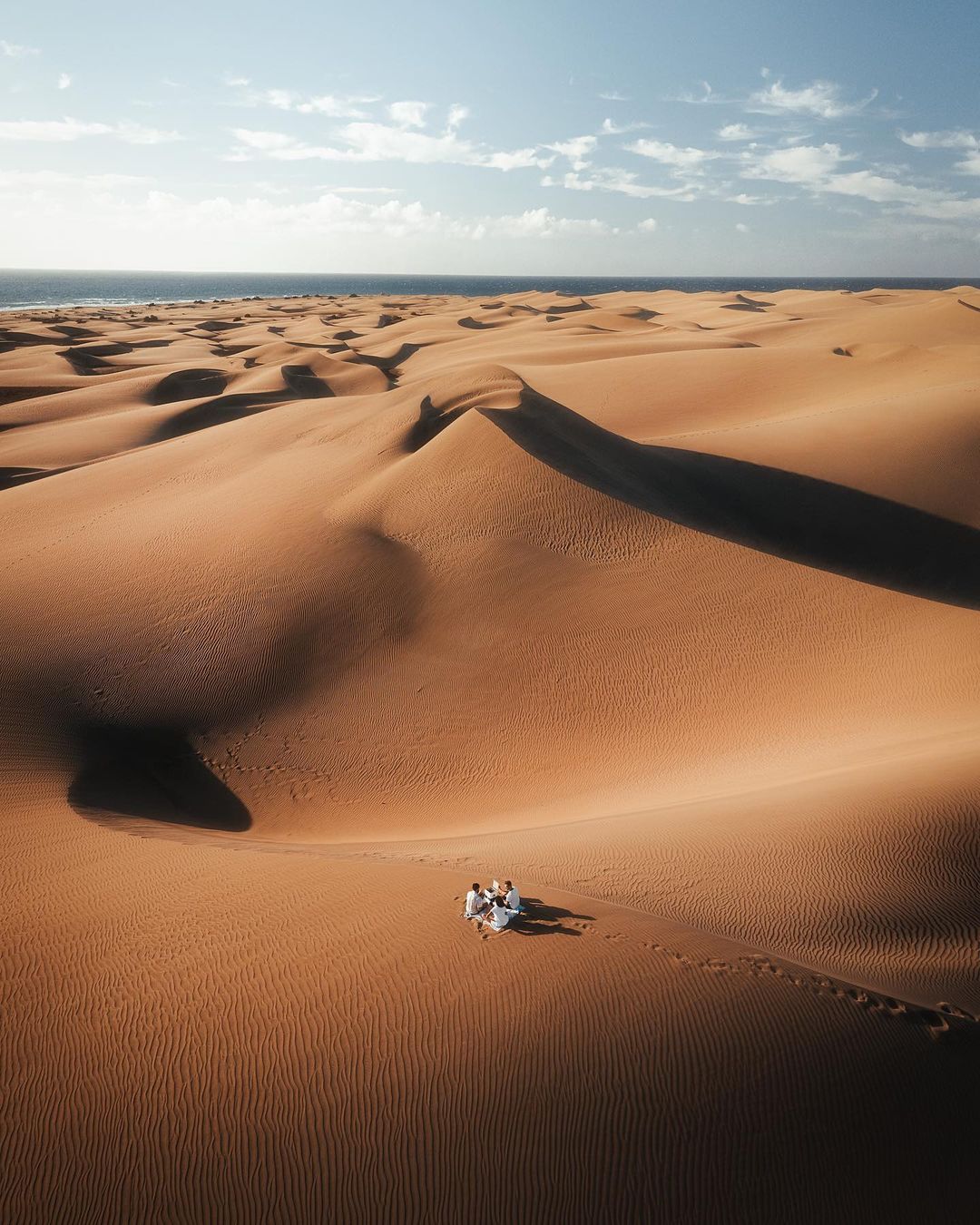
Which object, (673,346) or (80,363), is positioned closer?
(673,346)

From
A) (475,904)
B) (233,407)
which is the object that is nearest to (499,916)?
(475,904)

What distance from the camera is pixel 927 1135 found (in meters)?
4.75

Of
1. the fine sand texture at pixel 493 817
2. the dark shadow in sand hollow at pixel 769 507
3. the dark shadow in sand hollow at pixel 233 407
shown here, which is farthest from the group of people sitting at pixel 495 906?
the dark shadow in sand hollow at pixel 233 407

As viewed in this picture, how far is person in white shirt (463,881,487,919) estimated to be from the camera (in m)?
5.71

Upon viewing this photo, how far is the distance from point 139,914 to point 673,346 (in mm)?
35140

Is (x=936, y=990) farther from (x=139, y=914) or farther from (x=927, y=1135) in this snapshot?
(x=139, y=914)

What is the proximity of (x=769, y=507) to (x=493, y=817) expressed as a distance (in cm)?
1110

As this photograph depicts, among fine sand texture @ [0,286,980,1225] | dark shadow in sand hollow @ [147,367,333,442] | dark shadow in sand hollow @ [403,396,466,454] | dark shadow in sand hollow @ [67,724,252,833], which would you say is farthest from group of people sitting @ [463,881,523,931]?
dark shadow in sand hollow @ [147,367,333,442]

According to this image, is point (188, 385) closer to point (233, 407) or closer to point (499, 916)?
point (233, 407)

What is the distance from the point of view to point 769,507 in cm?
1734

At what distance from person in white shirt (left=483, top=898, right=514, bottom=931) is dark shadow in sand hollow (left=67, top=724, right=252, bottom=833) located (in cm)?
419

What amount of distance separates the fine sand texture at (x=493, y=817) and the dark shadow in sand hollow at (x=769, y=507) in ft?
0.40

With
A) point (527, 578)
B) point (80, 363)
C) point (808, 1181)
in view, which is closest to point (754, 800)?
point (808, 1181)

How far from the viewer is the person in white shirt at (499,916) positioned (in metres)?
5.62
